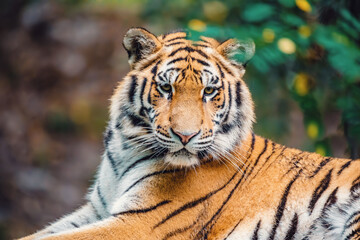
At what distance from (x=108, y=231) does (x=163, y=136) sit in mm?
761

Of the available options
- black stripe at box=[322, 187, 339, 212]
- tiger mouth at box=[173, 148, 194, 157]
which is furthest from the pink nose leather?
black stripe at box=[322, 187, 339, 212]

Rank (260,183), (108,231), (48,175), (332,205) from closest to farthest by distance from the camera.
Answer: (108,231), (332,205), (260,183), (48,175)

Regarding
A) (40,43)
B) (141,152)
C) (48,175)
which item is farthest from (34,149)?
(141,152)

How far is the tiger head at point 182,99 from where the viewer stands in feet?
12.4

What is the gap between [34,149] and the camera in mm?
10367

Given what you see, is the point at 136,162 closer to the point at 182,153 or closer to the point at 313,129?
the point at 182,153

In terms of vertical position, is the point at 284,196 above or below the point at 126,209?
above

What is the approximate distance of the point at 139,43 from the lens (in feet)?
13.5

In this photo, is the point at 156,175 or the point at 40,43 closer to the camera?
the point at 156,175

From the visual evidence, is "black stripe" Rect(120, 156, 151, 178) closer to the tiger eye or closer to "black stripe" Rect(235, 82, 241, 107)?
the tiger eye

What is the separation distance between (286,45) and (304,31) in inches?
9.5

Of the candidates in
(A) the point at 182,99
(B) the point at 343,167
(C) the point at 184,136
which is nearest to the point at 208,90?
(A) the point at 182,99

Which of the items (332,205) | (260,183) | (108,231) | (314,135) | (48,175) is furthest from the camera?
(48,175)

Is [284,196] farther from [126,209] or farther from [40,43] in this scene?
[40,43]
